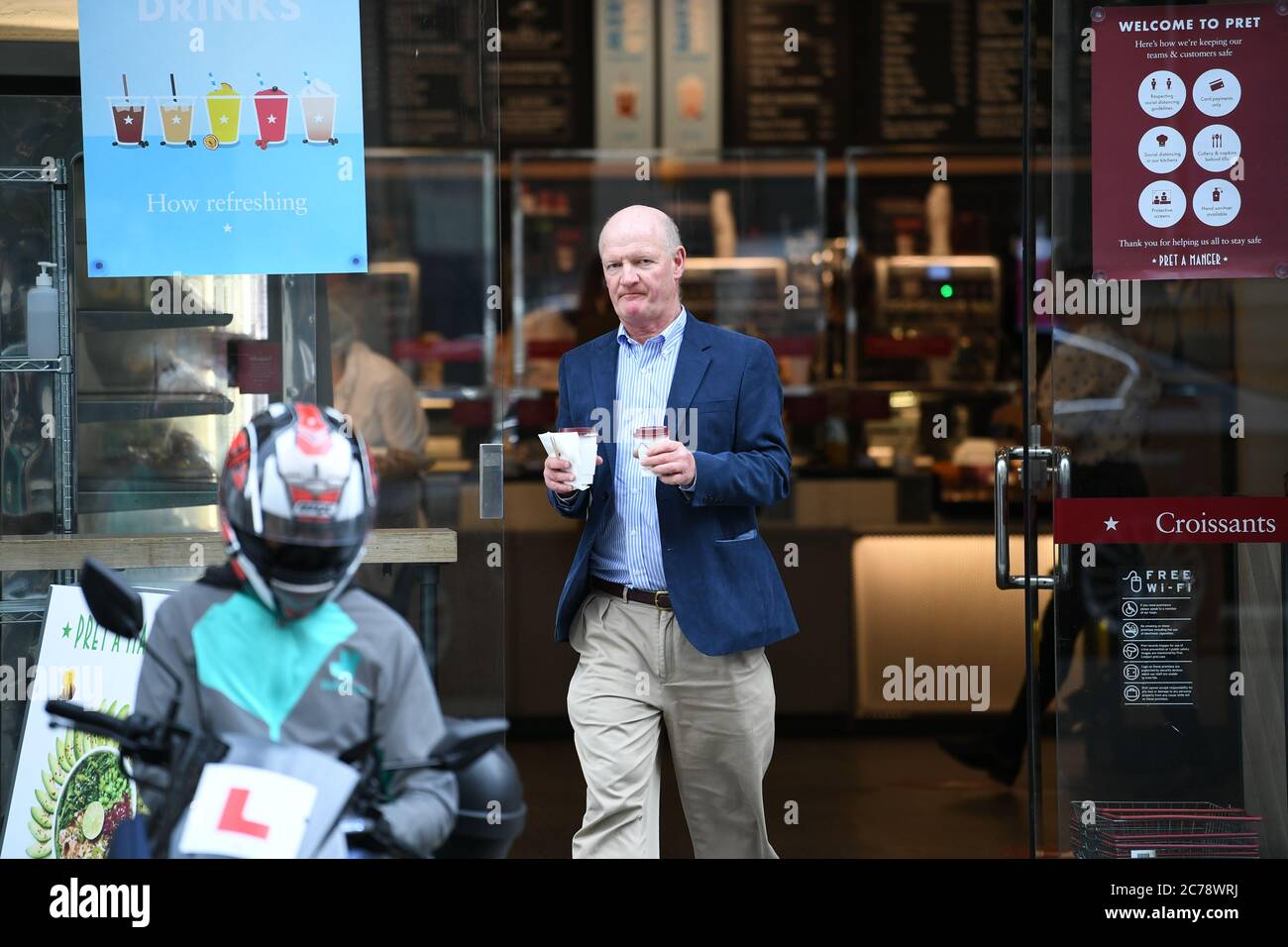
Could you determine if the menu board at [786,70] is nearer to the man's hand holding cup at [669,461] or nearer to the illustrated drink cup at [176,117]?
the illustrated drink cup at [176,117]

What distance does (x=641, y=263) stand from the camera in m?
3.46

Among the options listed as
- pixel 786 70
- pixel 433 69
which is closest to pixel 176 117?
pixel 433 69

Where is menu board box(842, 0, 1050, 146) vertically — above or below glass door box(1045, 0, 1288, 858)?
above

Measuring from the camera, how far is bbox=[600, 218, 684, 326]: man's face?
136 inches

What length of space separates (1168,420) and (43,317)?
280 cm

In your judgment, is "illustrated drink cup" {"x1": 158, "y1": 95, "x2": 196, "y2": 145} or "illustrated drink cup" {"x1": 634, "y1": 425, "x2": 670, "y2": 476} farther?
"illustrated drink cup" {"x1": 158, "y1": 95, "x2": 196, "y2": 145}

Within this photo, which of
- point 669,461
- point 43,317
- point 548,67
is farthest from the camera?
point 548,67

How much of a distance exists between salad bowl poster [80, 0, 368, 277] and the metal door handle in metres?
1.71

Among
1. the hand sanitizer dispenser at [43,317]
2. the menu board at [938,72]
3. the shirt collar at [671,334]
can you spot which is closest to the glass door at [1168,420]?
the shirt collar at [671,334]

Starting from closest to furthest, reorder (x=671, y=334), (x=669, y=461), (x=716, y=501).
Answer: (x=669, y=461)
(x=716, y=501)
(x=671, y=334)

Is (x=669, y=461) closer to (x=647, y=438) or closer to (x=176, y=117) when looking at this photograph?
(x=647, y=438)

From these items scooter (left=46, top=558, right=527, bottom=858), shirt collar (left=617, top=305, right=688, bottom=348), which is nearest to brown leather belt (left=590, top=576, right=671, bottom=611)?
shirt collar (left=617, top=305, right=688, bottom=348)

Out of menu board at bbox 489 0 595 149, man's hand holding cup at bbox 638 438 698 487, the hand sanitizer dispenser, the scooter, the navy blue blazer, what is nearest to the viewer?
the scooter

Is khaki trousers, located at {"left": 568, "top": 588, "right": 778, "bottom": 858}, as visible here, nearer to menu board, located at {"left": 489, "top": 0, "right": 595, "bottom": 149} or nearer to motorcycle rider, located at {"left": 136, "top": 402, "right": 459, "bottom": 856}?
motorcycle rider, located at {"left": 136, "top": 402, "right": 459, "bottom": 856}
